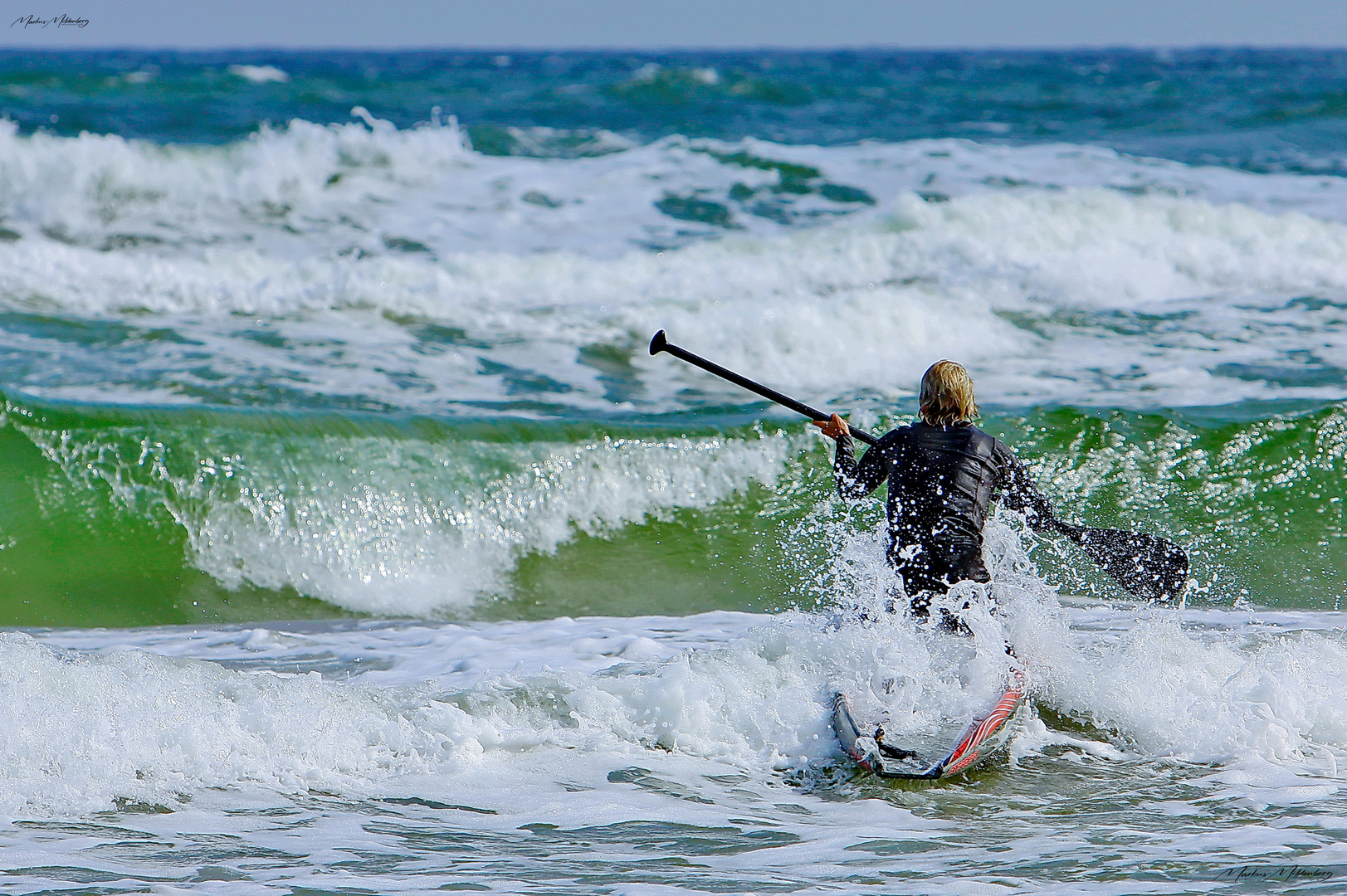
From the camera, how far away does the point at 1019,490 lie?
15.7ft

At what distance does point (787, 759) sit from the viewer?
444cm

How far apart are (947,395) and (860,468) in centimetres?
45

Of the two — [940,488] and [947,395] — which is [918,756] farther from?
[947,395]

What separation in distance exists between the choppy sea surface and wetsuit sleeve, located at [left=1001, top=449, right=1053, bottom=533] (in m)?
0.18

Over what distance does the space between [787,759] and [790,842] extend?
687 millimetres

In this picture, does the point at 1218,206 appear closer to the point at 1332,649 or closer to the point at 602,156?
the point at 602,156

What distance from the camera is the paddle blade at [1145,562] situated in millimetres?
5383

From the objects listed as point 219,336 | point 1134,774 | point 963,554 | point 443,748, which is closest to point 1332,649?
point 1134,774

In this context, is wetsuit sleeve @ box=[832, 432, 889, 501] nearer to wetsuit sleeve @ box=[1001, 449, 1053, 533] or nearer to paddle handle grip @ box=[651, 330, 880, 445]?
paddle handle grip @ box=[651, 330, 880, 445]

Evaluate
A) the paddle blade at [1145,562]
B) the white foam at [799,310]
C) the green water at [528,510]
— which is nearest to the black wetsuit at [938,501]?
the paddle blade at [1145,562]

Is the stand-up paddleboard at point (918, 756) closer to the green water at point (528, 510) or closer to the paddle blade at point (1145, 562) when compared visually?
the paddle blade at point (1145, 562)

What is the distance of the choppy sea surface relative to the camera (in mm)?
3883

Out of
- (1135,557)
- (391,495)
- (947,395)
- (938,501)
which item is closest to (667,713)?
(938,501)

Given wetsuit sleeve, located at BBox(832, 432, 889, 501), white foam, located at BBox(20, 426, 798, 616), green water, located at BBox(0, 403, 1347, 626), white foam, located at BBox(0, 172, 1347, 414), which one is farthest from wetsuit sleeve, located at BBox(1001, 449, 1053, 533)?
white foam, located at BBox(0, 172, 1347, 414)
